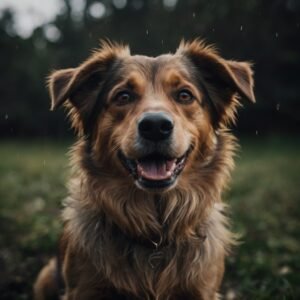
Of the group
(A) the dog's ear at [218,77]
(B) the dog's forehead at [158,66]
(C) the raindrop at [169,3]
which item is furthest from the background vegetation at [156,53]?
(B) the dog's forehead at [158,66]

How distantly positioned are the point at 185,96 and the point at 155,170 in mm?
739

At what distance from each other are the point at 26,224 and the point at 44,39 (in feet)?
63.6

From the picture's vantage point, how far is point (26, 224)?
6.52 metres

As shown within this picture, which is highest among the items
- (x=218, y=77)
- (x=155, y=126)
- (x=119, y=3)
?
(x=218, y=77)

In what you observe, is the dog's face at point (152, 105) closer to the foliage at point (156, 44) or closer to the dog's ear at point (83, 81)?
the dog's ear at point (83, 81)

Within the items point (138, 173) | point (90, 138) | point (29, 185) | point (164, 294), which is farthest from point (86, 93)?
point (29, 185)

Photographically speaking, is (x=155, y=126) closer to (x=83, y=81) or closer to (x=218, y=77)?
(x=83, y=81)

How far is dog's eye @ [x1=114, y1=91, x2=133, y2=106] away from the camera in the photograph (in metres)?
4.06

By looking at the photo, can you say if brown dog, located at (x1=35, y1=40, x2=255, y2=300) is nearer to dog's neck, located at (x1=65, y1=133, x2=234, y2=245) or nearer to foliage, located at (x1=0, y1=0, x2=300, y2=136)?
dog's neck, located at (x1=65, y1=133, x2=234, y2=245)

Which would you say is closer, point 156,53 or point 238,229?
point 238,229

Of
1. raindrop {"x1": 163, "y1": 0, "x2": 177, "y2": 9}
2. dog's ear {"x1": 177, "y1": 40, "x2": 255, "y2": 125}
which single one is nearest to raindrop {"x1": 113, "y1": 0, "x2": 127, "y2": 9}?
raindrop {"x1": 163, "y1": 0, "x2": 177, "y2": 9}

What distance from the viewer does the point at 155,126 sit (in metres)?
3.58

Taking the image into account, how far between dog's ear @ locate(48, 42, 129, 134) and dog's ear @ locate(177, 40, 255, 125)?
669 mm

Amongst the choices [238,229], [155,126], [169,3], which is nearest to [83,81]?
[155,126]
